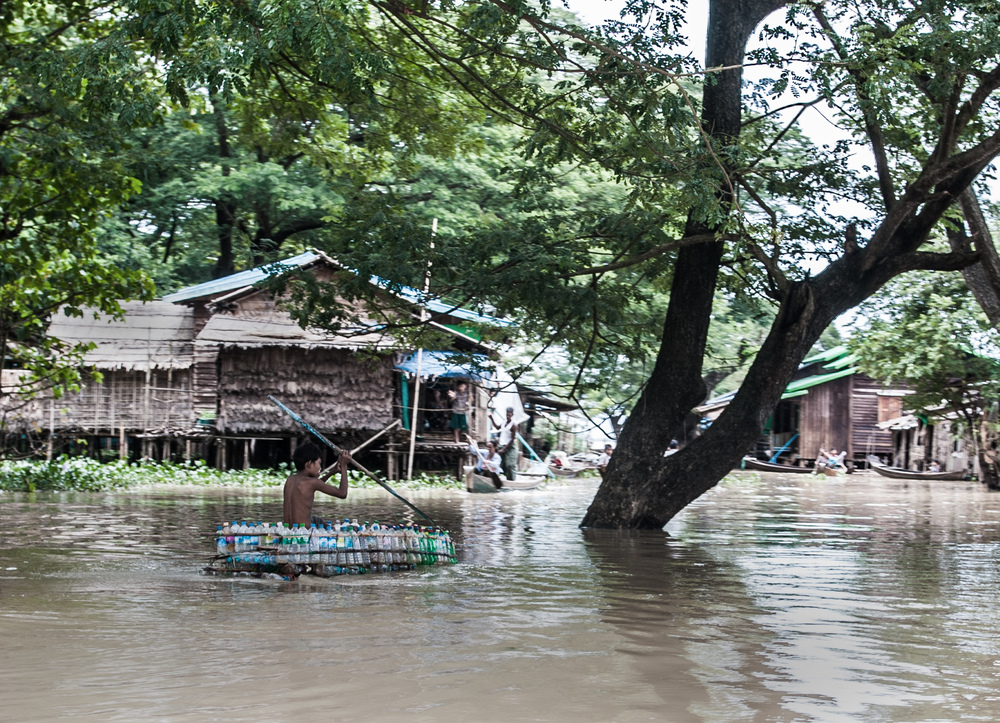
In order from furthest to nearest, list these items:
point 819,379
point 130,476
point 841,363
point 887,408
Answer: point 887,408 < point 819,379 < point 841,363 < point 130,476

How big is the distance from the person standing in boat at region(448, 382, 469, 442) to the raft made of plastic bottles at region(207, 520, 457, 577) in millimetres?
15002

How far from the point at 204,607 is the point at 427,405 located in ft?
57.9

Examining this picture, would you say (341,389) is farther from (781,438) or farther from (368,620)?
(781,438)

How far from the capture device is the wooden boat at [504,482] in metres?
21.0

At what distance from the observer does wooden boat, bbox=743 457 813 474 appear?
108ft

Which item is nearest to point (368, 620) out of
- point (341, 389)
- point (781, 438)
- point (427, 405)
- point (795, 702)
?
point (795, 702)

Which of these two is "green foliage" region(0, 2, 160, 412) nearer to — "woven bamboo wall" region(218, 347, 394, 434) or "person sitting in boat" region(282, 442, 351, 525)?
"person sitting in boat" region(282, 442, 351, 525)

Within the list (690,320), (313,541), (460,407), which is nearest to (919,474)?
(460,407)

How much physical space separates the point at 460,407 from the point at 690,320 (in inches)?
504

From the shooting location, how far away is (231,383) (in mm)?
22562

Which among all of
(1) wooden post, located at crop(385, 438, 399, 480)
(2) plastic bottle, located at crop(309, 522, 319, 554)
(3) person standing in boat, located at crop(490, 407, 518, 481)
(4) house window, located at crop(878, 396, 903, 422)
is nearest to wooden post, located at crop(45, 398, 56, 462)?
(1) wooden post, located at crop(385, 438, 399, 480)

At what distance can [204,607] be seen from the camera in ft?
22.5

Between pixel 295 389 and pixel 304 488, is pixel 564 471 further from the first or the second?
pixel 304 488

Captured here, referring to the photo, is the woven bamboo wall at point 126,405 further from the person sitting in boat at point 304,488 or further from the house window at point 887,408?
the house window at point 887,408
